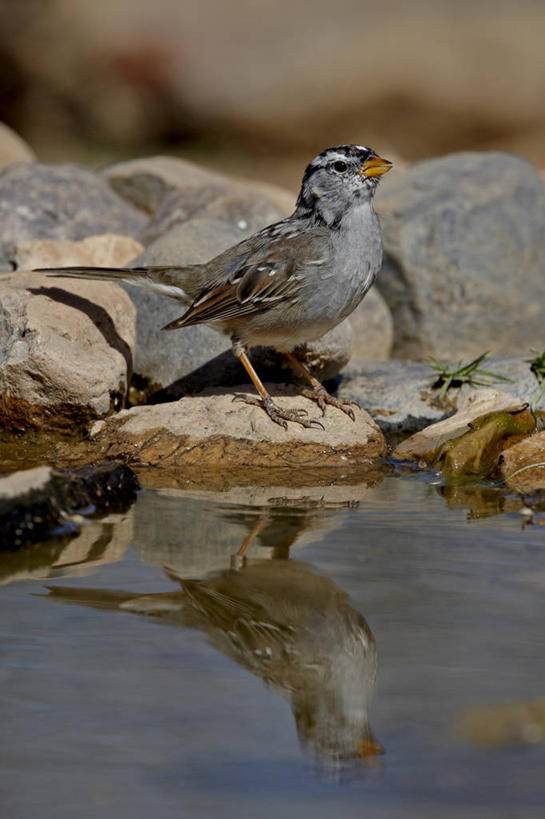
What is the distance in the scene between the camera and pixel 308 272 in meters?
6.25

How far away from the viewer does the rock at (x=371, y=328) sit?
8789 millimetres

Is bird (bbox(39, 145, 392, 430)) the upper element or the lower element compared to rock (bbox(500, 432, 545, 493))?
upper

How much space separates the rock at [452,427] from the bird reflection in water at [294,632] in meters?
2.08

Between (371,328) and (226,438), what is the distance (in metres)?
2.91

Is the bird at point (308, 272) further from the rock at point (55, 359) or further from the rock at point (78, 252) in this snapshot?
the rock at point (78, 252)

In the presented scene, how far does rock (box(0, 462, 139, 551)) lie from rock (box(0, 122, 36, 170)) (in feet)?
24.7

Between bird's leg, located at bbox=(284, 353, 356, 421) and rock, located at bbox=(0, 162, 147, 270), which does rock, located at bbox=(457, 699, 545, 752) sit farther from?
rock, located at bbox=(0, 162, 147, 270)

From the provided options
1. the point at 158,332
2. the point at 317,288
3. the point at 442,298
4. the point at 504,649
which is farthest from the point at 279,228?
the point at 504,649

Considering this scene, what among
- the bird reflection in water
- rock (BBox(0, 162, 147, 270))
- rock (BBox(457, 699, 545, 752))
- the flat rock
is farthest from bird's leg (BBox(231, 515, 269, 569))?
rock (BBox(0, 162, 147, 270))

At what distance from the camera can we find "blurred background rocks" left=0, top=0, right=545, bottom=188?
13.0 metres

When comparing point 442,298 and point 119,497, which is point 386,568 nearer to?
point 119,497

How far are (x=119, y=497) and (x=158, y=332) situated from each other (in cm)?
224

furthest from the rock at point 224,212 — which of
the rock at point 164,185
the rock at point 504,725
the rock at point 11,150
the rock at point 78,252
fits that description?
the rock at point 504,725

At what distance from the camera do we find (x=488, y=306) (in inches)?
356
